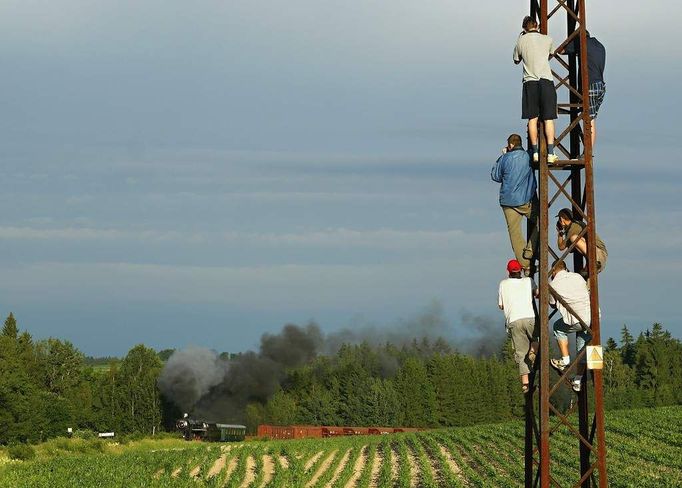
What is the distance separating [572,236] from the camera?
12.9 metres

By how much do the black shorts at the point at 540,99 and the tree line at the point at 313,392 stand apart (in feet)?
204

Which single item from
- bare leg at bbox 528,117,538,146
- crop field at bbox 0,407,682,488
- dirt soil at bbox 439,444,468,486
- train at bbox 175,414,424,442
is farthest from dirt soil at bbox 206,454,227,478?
bare leg at bbox 528,117,538,146

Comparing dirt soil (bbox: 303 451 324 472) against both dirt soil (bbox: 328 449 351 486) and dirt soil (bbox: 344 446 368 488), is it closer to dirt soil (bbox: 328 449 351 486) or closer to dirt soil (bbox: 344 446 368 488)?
dirt soil (bbox: 328 449 351 486)

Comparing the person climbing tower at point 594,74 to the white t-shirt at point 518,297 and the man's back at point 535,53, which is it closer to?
the man's back at point 535,53

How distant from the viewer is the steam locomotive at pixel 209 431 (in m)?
67.1

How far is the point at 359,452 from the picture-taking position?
4247 centimetres

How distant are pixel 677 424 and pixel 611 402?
47.3 m

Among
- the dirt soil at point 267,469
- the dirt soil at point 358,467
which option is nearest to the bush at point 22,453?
the dirt soil at point 267,469

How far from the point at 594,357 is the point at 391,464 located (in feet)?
79.9

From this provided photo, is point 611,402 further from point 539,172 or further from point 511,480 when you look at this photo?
point 539,172

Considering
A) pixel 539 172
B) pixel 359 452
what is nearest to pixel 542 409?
pixel 539 172

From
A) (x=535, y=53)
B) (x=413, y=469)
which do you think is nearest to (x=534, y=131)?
(x=535, y=53)

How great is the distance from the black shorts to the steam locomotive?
56391 millimetres

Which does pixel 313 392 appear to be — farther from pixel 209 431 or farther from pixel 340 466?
pixel 340 466
